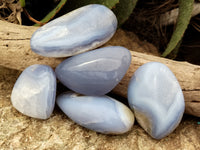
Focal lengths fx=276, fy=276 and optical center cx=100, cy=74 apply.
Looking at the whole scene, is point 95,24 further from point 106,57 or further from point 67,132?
point 67,132

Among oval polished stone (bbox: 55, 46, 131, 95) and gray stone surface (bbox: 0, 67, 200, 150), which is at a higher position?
oval polished stone (bbox: 55, 46, 131, 95)

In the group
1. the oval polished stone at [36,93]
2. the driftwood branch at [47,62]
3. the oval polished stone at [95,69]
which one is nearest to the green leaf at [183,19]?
the driftwood branch at [47,62]

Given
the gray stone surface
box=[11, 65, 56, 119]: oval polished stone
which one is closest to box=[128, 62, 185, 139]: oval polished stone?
the gray stone surface

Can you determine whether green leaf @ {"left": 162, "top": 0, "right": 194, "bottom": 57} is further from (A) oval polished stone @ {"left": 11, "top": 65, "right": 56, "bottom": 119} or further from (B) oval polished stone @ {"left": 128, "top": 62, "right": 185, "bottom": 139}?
(A) oval polished stone @ {"left": 11, "top": 65, "right": 56, "bottom": 119}

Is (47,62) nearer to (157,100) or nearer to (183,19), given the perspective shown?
(157,100)

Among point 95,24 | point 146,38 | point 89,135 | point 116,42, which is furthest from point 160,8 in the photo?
point 89,135

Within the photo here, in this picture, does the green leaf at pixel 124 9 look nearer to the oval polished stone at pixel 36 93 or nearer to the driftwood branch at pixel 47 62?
the driftwood branch at pixel 47 62
